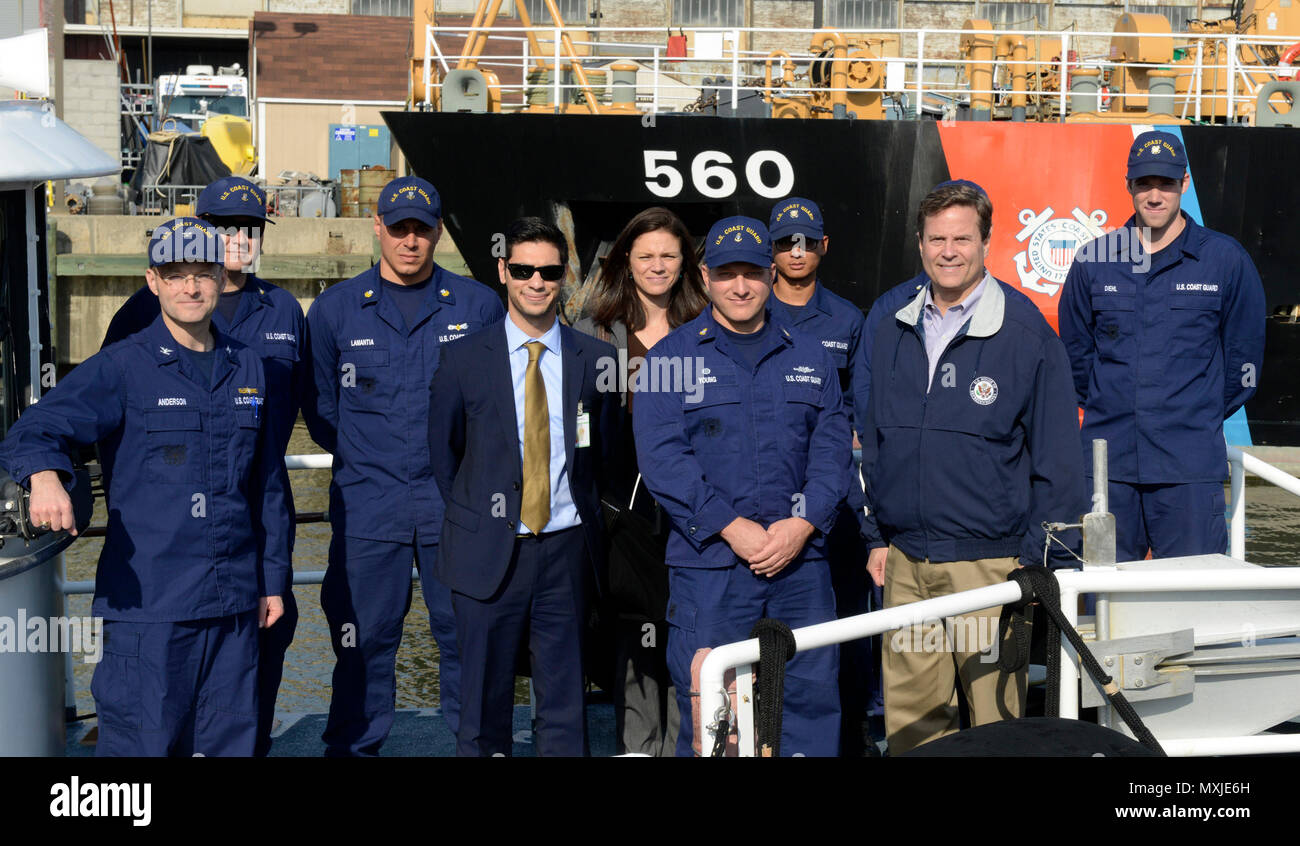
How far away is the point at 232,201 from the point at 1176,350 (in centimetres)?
339

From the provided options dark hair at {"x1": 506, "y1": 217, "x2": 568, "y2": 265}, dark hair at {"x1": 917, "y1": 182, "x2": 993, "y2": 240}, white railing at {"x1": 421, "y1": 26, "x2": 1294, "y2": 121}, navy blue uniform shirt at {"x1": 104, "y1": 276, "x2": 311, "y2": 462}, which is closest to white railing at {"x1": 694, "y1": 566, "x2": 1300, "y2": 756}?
dark hair at {"x1": 917, "y1": 182, "x2": 993, "y2": 240}

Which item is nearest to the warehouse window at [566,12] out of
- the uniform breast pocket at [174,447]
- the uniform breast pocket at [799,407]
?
the uniform breast pocket at [799,407]

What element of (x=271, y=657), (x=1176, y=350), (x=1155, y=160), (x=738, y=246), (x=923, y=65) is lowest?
(x=271, y=657)

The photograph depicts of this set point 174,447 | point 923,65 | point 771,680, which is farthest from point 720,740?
point 923,65

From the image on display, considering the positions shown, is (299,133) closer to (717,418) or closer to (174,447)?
(174,447)

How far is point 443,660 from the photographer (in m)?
4.48

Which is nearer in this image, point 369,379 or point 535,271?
point 535,271

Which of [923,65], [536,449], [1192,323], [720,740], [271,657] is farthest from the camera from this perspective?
[923,65]

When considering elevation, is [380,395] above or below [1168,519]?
above

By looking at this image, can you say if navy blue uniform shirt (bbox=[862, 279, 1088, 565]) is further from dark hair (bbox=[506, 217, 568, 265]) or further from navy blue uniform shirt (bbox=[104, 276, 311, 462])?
navy blue uniform shirt (bbox=[104, 276, 311, 462])

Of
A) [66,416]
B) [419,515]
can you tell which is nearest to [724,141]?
[419,515]

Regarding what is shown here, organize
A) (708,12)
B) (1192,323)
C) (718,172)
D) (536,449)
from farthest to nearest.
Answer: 1. (708,12)
2. (718,172)
3. (1192,323)
4. (536,449)

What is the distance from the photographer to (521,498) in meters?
3.95

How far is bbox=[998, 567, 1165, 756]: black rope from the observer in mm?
2852
